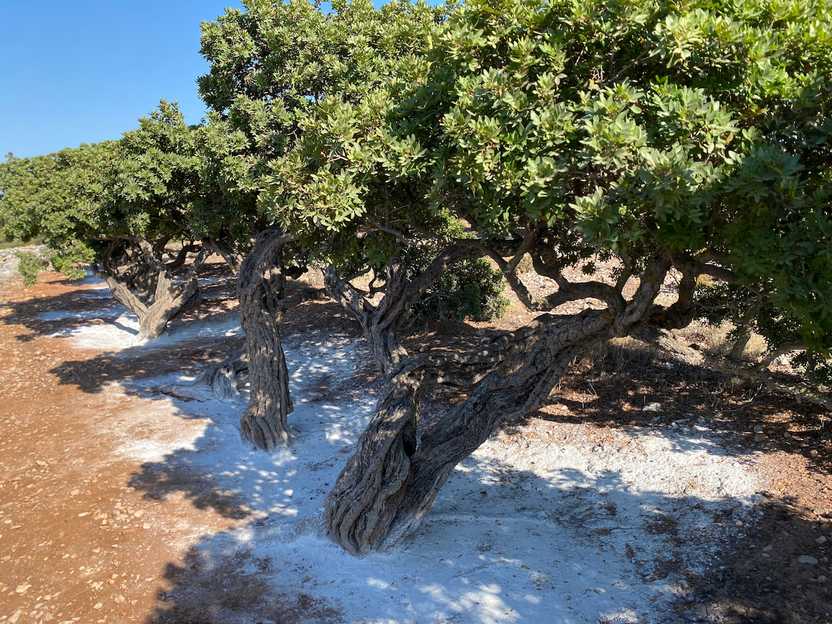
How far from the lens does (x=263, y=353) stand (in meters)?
9.16

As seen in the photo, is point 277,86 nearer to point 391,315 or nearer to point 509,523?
point 391,315

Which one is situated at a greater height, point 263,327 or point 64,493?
point 263,327

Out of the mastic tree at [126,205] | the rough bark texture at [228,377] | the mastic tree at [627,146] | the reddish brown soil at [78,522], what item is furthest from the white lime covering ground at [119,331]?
the mastic tree at [627,146]

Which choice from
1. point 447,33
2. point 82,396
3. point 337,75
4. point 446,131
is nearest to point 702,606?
point 446,131

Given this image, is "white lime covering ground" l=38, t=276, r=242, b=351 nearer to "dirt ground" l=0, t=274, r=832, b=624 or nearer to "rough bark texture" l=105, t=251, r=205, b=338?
"rough bark texture" l=105, t=251, r=205, b=338

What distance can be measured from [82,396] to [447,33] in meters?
10.2

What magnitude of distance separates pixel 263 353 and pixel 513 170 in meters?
5.81

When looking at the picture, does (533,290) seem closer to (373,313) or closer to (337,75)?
(373,313)

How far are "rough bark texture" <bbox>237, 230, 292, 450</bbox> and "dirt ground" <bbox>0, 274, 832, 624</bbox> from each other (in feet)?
4.14

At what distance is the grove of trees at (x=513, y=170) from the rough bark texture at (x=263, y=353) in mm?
35

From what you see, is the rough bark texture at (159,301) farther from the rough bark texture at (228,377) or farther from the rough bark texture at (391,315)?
the rough bark texture at (391,315)

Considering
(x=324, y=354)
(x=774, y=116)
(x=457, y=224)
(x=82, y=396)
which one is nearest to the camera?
(x=774, y=116)

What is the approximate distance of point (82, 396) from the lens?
11.6 meters

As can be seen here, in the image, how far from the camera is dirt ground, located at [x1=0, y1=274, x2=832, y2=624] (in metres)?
5.38
